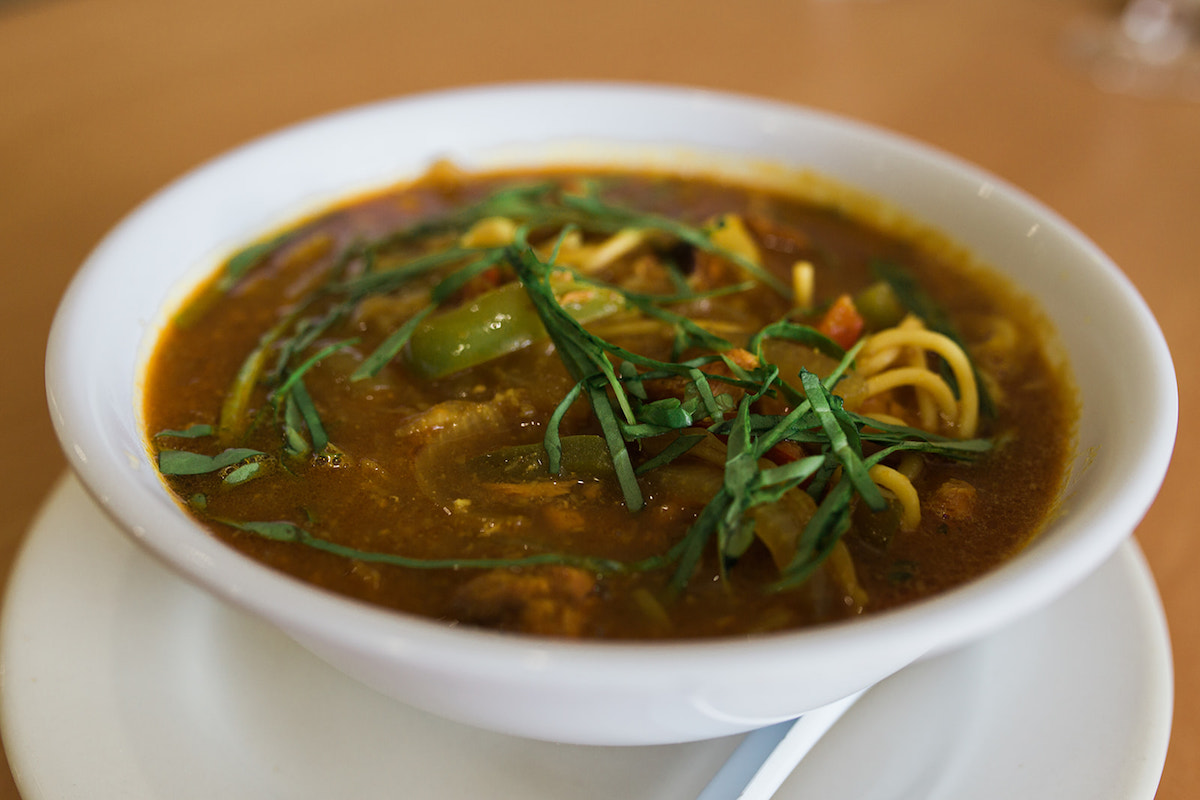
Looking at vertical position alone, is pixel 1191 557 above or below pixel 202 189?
below

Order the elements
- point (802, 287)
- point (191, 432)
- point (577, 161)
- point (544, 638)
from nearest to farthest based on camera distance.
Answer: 1. point (544, 638)
2. point (191, 432)
3. point (802, 287)
4. point (577, 161)

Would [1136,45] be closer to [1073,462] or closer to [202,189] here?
[1073,462]

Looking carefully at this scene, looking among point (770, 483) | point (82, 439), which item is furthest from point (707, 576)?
point (82, 439)

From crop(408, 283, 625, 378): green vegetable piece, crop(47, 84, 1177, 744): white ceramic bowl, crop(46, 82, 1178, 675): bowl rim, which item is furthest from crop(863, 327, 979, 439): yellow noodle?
crop(408, 283, 625, 378): green vegetable piece

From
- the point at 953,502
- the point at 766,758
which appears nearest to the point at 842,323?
the point at 953,502

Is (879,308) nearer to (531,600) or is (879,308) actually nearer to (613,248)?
(613,248)

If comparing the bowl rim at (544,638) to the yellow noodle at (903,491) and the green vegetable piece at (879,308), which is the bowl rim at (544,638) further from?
the green vegetable piece at (879,308)

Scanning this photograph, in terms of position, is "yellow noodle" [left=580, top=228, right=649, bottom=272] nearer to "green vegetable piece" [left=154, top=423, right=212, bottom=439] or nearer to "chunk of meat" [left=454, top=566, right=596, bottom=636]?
"green vegetable piece" [left=154, top=423, right=212, bottom=439]
